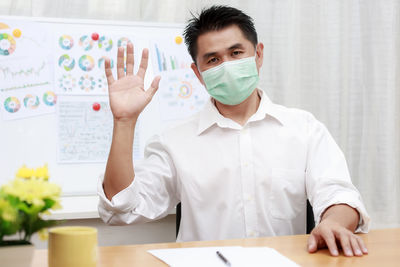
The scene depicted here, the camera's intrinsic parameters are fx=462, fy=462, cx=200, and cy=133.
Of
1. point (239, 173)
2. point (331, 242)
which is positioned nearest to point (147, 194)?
point (239, 173)

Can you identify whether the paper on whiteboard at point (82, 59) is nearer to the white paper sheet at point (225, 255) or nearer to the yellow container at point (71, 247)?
the white paper sheet at point (225, 255)

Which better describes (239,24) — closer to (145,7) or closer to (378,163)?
(145,7)

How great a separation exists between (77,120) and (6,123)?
0.24m

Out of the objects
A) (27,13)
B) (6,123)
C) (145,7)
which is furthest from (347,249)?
(27,13)

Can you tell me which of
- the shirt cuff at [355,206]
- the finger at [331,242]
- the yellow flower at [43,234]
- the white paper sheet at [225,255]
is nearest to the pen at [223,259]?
the white paper sheet at [225,255]

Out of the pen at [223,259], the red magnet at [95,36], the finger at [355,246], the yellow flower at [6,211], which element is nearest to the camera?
the yellow flower at [6,211]

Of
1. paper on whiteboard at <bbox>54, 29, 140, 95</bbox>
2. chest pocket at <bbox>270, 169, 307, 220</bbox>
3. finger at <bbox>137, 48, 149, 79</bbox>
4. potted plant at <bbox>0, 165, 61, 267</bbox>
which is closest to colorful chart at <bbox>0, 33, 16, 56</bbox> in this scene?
paper on whiteboard at <bbox>54, 29, 140, 95</bbox>

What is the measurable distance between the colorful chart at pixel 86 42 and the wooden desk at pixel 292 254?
3.14ft

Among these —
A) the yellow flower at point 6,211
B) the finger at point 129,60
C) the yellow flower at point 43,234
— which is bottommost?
the yellow flower at point 43,234

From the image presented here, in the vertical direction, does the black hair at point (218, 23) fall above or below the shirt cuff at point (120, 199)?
above

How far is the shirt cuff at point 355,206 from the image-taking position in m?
1.20

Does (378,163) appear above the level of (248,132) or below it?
below

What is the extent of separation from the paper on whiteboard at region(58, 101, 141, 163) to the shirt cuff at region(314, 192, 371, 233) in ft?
2.84

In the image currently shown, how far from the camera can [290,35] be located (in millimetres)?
2133
